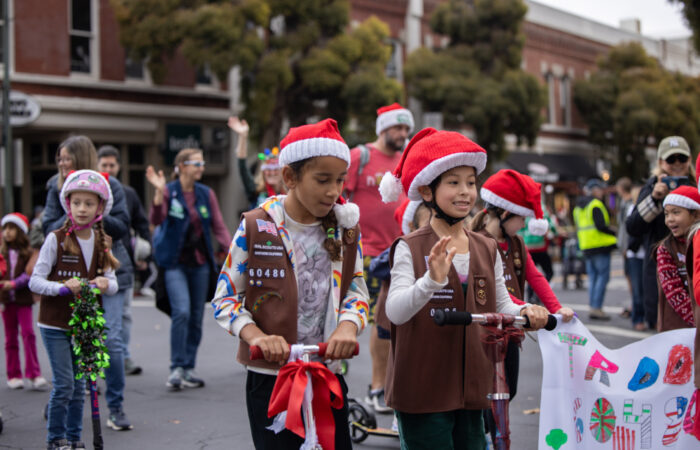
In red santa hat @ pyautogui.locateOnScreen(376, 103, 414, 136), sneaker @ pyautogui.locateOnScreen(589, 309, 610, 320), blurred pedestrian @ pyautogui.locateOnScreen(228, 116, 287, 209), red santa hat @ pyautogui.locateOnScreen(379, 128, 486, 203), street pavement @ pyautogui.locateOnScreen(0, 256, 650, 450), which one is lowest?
street pavement @ pyautogui.locateOnScreen(0, 256, 650, 450)

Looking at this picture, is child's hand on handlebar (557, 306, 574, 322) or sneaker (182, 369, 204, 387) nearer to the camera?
child's hand on handlebar (557, 306, 574, 322)

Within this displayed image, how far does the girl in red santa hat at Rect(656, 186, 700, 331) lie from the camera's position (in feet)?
17.1

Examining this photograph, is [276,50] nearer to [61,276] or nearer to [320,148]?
[61,276]

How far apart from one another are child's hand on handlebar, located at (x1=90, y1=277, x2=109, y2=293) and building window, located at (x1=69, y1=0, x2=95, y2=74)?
17605 millimetres

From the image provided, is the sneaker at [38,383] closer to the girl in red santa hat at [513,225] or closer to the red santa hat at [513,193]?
the girl in red santa hat at [513,225]

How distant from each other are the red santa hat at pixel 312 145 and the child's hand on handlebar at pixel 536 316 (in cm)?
100

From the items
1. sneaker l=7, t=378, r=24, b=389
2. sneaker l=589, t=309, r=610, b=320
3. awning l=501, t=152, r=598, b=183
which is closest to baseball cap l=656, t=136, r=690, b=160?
sneaker l=589, t=309, r=610, b=320

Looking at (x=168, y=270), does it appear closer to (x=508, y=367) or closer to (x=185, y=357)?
(x=185, y=357)

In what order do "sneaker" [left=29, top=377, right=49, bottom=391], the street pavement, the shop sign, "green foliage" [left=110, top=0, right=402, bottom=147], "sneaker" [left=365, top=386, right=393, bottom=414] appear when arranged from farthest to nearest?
"green foliage" [left=110, top=0, right=402, bottom=147]
the shop sign
"sneaker" [left=29, top=377, right=49, bottom=391]
"sneaker" [left=365, top=386, right=393, bottom=414]
the street pavement

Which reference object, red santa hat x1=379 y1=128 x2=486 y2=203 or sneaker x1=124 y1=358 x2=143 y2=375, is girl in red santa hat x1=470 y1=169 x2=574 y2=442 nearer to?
red santa hat x1=379 y1=128 x2=486 y2=203

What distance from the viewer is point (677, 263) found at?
17.5 ft

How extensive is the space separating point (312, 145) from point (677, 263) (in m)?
2.96

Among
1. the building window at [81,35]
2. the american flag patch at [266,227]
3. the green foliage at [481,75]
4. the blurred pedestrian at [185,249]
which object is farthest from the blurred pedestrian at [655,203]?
the green foliage at [481,75]

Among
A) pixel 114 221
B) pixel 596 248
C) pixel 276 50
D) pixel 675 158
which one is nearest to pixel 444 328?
pixel 114 221
